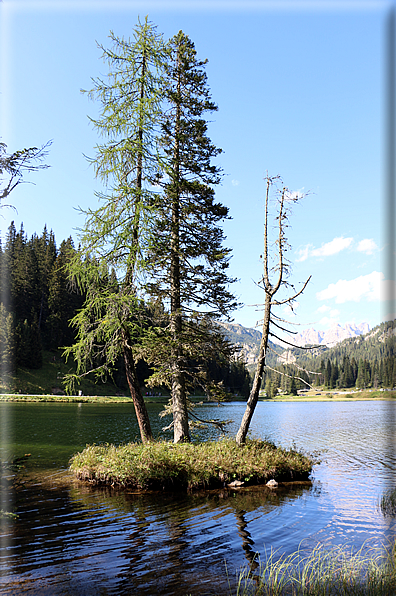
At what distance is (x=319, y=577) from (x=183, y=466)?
8.22 meters

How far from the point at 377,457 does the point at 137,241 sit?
20508 mm

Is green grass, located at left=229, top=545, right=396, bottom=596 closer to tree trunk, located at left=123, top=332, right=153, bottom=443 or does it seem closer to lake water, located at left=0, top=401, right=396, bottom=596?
lake water, located at left=0, top=401, right=396, bottom=596

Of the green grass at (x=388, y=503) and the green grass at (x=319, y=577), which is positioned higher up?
the green grass at (x=319, y=577)

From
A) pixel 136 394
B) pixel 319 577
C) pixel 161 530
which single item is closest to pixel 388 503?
pixel 319 577

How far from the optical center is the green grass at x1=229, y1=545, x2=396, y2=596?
6.05 m

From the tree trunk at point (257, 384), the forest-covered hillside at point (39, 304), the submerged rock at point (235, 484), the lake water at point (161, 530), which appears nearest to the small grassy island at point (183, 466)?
the submerged rock at point (235, 484)

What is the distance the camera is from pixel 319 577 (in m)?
6.52

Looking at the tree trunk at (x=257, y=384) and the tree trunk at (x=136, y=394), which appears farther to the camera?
the tree trunk at (x=257, y=384)

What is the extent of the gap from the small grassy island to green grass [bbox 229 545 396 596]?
6.08m

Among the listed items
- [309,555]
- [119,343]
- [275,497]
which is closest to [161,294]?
[119,343]

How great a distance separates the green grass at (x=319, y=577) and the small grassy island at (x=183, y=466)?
6.08 meters

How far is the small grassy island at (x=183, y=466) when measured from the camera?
45.1 feet

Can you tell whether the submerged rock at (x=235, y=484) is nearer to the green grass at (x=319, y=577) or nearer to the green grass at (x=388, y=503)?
the green grass at (x=388, y=503)

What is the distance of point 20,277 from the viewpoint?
285ft
